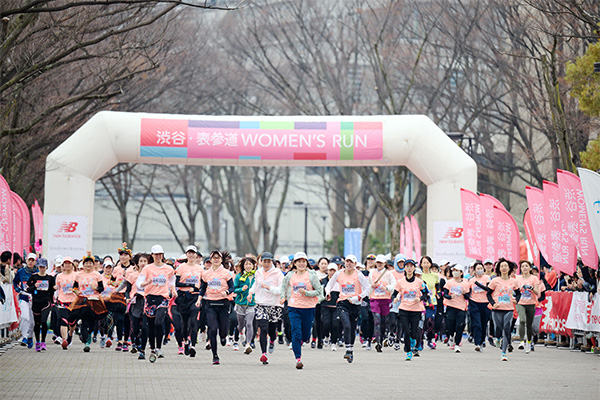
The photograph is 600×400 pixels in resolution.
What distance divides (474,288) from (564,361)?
2.78m

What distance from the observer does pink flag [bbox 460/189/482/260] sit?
23438 millimetres

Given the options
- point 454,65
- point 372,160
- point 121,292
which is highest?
point 454,65

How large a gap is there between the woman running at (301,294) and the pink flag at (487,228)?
8649 millimetres

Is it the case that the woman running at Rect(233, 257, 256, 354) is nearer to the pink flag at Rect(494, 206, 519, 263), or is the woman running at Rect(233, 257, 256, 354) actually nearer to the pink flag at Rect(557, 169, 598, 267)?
the pink flag at Rect(557, 169, 598, 267)

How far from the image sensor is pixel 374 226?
6288 centimetres

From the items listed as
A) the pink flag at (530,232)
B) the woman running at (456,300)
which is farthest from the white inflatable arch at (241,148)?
the woman running at (456,300)

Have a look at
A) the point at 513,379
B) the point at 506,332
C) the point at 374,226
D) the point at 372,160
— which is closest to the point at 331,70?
the point at 372,160

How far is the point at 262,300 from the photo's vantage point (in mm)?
16203

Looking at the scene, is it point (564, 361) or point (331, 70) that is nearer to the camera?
point (564, 361)

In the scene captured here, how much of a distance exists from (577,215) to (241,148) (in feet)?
28.4

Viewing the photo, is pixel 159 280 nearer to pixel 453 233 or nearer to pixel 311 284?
pixel 311 284

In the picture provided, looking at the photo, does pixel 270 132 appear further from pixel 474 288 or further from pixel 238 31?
pixel 238 31

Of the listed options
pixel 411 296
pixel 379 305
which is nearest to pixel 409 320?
pixel 411 296

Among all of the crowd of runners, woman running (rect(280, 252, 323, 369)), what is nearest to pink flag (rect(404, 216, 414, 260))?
the crowd of runners
